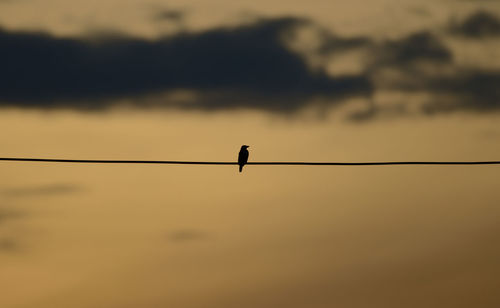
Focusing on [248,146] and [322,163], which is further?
[248,146]

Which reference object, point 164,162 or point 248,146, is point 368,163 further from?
point 248,146

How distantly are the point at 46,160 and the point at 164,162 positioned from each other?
3356mm

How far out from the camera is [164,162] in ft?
148

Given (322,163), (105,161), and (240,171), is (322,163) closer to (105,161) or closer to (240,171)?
(105,161)

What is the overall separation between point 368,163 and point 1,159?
10119 millimetres

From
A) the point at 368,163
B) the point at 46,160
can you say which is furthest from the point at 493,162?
the point at 46,160

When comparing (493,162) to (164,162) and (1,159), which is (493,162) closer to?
(164,162)

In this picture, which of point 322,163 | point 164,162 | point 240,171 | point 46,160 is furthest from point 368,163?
point 240,171

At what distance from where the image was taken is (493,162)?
4472 cm

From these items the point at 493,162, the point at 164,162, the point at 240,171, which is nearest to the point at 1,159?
the point at 164,162

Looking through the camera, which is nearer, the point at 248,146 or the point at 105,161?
Result: the point at 105,161

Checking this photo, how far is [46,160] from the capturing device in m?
44.1

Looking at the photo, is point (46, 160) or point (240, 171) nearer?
point (46, 160)

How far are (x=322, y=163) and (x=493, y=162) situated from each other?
4786 millimetres
